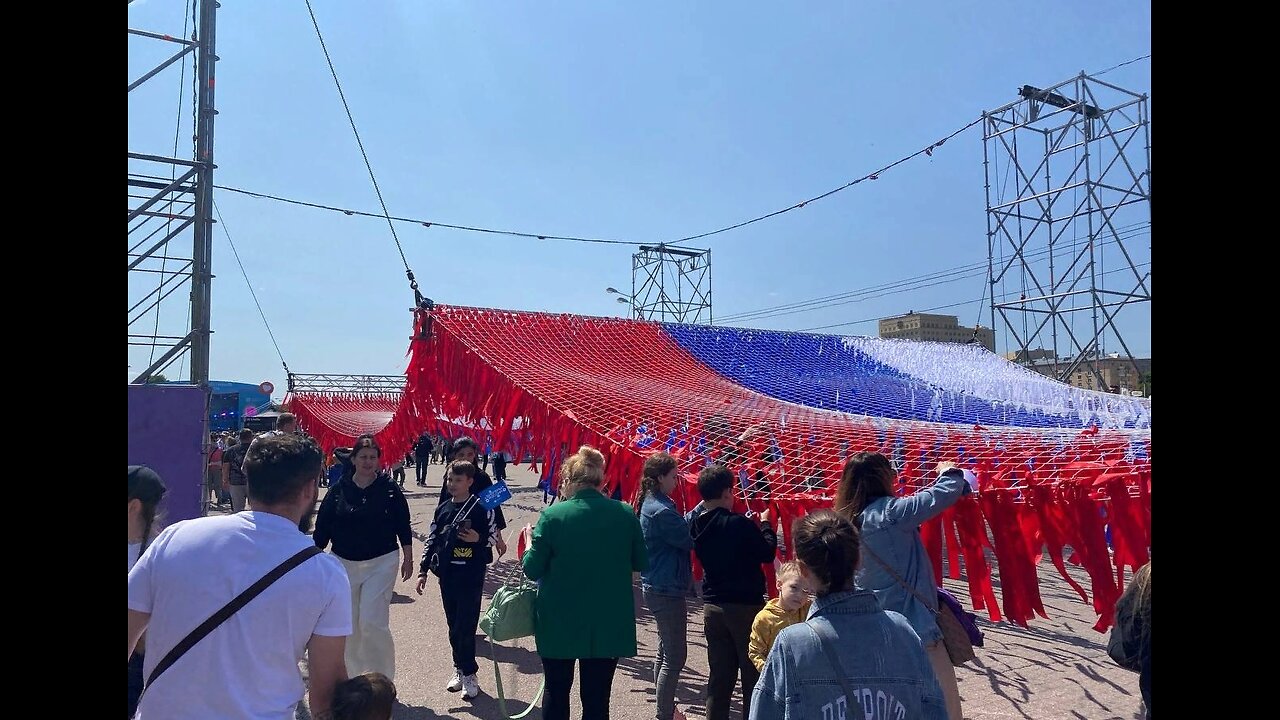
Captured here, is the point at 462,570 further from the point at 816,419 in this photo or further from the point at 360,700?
the point at 816,419

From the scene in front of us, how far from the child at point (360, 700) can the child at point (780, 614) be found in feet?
4.76

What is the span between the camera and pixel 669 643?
11.6ft

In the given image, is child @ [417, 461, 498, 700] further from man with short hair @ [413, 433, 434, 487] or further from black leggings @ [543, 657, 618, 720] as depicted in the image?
man with short hair @ [413, 433, 434, 487]

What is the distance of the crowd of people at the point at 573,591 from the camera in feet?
5.51

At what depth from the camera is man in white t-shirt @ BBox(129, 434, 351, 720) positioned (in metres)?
1.64

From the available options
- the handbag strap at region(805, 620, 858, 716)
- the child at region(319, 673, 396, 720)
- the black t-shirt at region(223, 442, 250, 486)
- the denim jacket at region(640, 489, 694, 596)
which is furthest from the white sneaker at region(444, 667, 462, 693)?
the black t-shirt at region(223, 442, 250, 486)

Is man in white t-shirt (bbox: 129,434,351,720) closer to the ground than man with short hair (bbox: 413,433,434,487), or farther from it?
farther from it

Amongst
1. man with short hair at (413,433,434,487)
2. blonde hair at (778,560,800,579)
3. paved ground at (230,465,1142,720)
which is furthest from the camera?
man with short hair at (413,433,434,487)

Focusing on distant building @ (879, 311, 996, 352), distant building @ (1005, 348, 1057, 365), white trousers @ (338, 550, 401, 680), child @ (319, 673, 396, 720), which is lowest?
white trousers @ (338, 550, 401, 680)

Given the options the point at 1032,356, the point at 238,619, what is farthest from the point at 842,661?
the point at 1032,356

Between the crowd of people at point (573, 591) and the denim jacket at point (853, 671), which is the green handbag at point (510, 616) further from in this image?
the denim jacket at point (853, 671)

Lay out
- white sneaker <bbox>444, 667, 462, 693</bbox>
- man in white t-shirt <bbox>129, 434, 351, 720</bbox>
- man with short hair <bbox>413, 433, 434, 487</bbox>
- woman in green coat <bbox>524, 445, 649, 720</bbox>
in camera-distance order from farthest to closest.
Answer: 1. man with short hair <bbox>413, 433, 434, 487</bbox>
2. white sneaker <bbox>444, 667, 462, 693</bbox>
3. woman in green coat <bbox>524, 445, 649, 720</bbox>
4. man in white t-shirt <bbox>129, 434, 351, 720</bbox>

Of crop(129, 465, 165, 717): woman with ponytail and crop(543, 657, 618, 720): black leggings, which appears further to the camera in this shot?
crop(543, 657, 618, 720): black leggings
